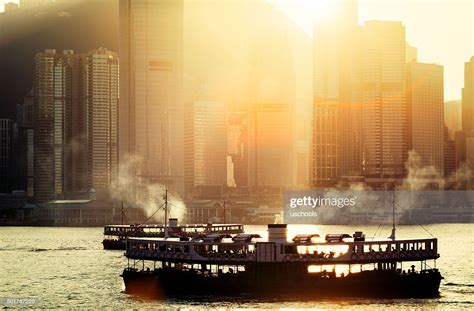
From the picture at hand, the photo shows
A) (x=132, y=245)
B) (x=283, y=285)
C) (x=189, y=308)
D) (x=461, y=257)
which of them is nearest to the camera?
(x=189, y=308)

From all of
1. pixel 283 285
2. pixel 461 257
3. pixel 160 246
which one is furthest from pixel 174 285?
pixel 461 257

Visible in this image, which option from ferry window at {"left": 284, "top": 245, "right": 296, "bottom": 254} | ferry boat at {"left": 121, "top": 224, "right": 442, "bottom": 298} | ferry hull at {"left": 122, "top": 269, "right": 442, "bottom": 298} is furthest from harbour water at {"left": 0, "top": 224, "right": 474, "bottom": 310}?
ferry window at {"left": 284, "top": 245, "right": 296, "bottom": 254}

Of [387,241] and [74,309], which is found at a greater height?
[387,241]

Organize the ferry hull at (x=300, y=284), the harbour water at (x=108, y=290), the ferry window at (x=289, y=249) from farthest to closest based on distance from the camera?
1. the ferry window at (x=289, y=249)
2. the ferry hull at (x=300, y=284)
3. the harbour water at (x=108, y=290)

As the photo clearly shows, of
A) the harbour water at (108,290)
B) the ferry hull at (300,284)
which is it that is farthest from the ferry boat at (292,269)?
the harbour water at (108,290)

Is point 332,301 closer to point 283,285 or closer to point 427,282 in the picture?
point 283,285

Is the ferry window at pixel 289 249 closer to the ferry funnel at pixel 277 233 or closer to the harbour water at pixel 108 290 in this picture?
the ferry funnel at pixel 277 233

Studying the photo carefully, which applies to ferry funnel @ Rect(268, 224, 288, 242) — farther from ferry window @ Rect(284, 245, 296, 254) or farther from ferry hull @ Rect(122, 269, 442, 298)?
ferry hull @ Rect(122, 269, 442, 298)

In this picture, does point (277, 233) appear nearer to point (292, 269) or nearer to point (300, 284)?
point (292, 269)
